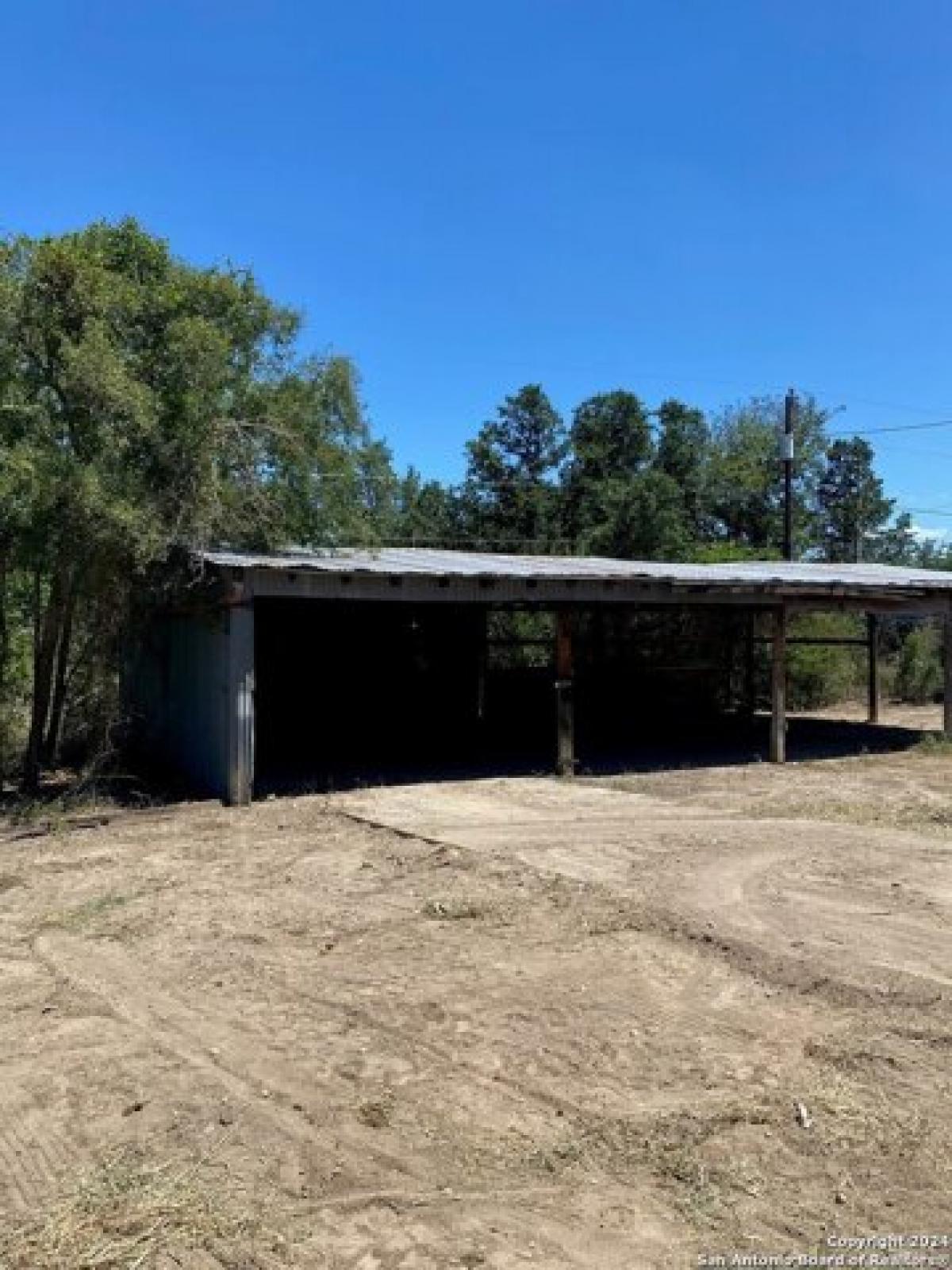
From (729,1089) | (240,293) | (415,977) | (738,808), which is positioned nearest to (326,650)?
(240,293)

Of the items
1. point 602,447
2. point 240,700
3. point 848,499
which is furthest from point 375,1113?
point 848,499

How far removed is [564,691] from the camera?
14453mm

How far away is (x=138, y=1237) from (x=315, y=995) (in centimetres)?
241

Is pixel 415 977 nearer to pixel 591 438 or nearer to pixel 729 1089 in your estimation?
pixel 729 1089

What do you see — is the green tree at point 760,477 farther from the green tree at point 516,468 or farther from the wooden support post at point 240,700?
the wooden support post at point 240,700

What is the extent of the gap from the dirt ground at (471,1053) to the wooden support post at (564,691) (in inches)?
185

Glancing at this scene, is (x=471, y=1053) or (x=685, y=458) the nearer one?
(x=471, y=1053)

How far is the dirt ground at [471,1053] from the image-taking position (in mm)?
3482

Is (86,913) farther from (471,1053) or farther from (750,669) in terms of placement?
(750,669)

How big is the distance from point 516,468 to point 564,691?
80.2 ft

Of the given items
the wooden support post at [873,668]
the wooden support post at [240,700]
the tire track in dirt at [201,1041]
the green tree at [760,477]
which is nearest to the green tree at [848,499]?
the green tree at [760,477]

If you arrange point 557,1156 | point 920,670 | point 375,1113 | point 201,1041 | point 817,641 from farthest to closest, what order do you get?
1. point 920,670
2. point 817,641
3. point 201,1041
4. point 375,1113
5. point 557,1156

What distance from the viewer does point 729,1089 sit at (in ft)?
14.6

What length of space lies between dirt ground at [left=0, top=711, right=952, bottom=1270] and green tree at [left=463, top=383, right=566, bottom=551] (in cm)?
2763
